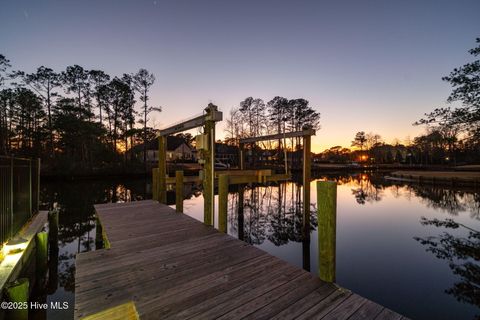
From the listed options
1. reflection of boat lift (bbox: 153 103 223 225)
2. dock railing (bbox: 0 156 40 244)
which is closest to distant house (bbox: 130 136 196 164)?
dock railing (bbox: 0 156 40 244)

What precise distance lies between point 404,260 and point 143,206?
997 centimetres

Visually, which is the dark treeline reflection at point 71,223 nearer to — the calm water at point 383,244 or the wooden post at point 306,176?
the calm water at point 383,244

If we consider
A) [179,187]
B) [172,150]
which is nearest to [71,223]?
[179,187]

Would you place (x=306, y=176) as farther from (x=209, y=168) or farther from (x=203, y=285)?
(x=203, y=285)

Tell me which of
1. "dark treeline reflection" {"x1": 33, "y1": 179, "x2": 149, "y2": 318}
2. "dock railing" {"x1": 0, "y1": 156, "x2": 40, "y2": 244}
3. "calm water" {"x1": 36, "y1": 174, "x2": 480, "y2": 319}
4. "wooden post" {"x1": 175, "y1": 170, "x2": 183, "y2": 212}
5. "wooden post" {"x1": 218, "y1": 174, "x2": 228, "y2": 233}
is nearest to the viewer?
"dock railing" {"x1": 0, "y1": 156, "x2": 40, "y2": 244}

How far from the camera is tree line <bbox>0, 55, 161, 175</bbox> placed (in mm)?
29297

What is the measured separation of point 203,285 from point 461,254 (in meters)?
10.1

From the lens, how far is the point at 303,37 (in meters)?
16.9

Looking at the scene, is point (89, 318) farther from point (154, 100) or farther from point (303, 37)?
point (154, 100)

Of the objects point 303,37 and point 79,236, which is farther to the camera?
point 303,37

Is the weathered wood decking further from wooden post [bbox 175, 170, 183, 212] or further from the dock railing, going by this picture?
wooden post [bbox 175, 170, 183, 212]

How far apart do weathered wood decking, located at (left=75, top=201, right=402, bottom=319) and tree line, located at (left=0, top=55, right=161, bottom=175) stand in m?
31.1

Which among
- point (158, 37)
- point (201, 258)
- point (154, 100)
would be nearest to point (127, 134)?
point (154, 100)

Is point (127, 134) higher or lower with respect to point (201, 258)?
higher
